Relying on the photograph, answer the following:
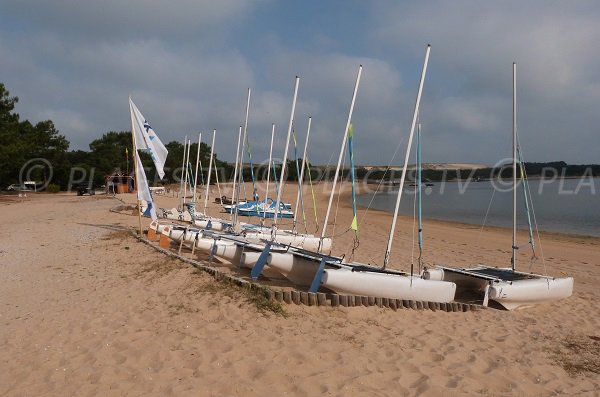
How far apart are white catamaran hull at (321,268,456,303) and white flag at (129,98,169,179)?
8.67 metres

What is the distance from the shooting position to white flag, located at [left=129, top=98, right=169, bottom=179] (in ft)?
50.0

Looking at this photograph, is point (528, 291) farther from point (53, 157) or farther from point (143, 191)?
point (53, 157)

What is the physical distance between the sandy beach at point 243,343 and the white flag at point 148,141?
4866 mm

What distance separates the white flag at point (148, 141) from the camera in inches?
600

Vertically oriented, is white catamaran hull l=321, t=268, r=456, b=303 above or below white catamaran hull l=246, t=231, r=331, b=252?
above

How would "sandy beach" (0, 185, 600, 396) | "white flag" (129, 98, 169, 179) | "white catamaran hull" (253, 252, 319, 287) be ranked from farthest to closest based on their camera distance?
"white flag" (129, 98, 169, 179) → "white catamaran hull" (253, 252, 319, 287) → "sandy beach" (0, 185, 600, 396)

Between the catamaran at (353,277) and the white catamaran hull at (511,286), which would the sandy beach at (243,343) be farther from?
the catamaran at (353,277)

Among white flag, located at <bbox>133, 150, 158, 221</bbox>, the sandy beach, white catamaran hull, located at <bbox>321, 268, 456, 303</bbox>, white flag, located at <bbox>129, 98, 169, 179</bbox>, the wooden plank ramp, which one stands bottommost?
the sandy beach

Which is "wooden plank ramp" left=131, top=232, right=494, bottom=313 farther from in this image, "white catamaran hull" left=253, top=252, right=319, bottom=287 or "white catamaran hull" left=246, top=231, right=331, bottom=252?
"white catamaran hull" left=246, top=231, right=331, bottom=252

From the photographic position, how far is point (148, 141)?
15430 millimetres

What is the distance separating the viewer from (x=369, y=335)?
279 inches

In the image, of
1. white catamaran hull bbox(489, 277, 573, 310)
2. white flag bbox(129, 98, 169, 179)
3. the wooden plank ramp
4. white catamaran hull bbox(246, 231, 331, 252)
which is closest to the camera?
the wooden plank ramp

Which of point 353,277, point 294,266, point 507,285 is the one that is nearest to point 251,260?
point 294,266

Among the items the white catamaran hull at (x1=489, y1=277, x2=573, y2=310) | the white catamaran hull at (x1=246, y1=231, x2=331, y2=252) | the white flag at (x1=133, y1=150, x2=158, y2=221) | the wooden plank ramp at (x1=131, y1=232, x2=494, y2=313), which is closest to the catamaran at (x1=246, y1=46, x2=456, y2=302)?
the wooden plank ramp at (x1=131, y1=232, x2=494, y2=313)
